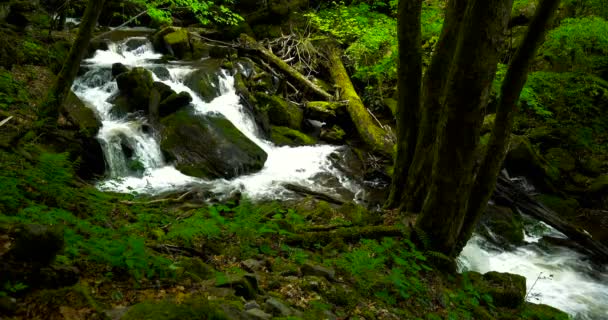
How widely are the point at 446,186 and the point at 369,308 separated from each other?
2.10 m

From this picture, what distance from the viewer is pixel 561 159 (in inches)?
553

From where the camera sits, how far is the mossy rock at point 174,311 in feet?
7.19

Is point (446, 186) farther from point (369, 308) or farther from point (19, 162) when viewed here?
point (19, 162)

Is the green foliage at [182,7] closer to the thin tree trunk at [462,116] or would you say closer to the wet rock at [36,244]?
the thin tree trunk at [462,116]

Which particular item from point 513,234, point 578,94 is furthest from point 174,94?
point 578,94

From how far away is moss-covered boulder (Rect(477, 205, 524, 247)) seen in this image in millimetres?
9547

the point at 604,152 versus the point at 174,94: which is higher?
the point at 174,94

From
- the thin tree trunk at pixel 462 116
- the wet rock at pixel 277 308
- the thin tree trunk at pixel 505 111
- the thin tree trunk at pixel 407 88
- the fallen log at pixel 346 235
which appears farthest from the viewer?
the thin tree trunk at pixel 407 88

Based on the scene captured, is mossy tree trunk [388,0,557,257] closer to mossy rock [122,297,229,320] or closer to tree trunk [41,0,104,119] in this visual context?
mossy rock [122,297,229,320]

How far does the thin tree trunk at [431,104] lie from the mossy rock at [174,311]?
17.3 ft

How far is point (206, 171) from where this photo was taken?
34.0ft

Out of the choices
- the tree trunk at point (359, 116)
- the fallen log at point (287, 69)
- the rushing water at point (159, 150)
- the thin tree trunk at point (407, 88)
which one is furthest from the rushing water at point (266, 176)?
the fallen log at point (287, 69)

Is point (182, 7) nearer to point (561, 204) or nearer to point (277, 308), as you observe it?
point (277, 308)

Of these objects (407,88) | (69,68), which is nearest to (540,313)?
(407,88)
